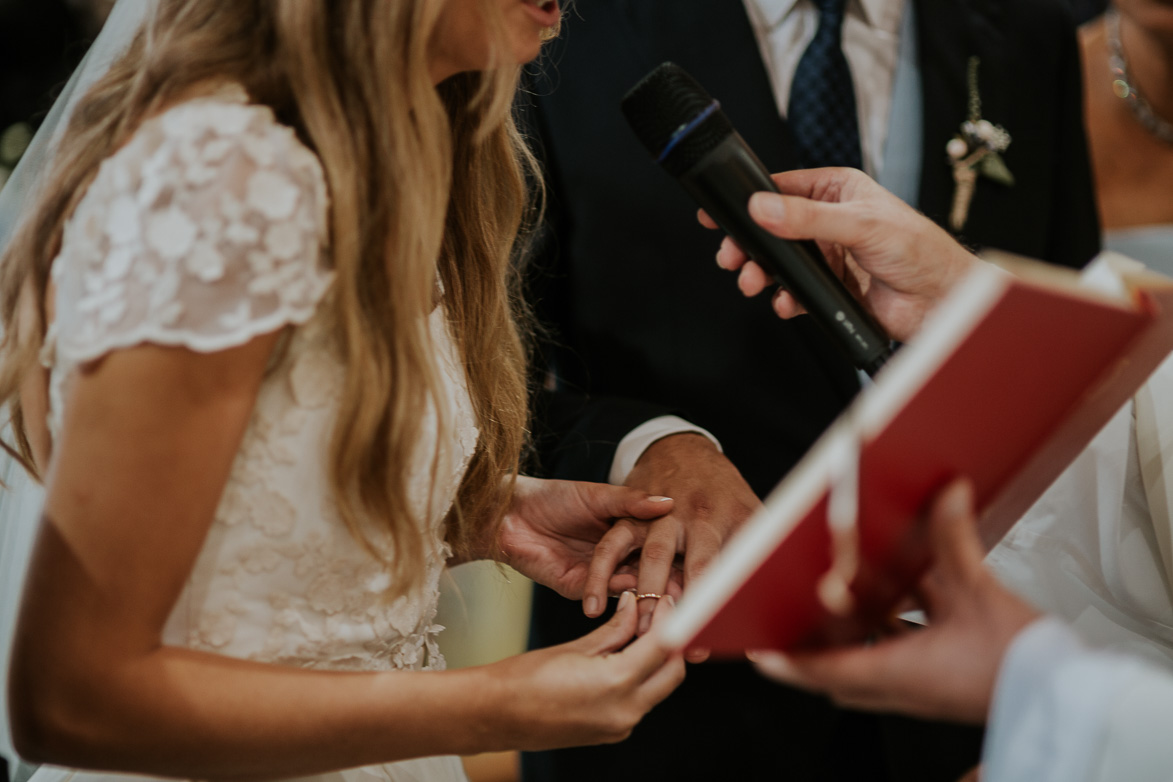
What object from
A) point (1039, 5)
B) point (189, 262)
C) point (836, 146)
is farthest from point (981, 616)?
point (1039, 5)

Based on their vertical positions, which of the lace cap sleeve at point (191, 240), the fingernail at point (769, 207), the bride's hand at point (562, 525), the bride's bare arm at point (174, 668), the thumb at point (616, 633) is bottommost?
the bride's hand at point (562, 525)

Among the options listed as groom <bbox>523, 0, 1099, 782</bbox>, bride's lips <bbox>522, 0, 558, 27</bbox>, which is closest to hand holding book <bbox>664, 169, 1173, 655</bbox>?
bride's lips <bbox>522, 0, 558, 27</bbox>

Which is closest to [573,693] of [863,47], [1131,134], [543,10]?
[543,10]

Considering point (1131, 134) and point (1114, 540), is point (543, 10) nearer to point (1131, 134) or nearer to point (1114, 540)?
point (1114, 540)

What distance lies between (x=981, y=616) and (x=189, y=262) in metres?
0.66

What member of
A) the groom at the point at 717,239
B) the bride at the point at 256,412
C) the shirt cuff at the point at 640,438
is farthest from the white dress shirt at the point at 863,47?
the bride at the point at 256,412

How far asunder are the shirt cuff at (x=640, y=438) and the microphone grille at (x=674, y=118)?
0.48 m

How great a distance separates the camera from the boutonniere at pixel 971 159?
155 centimetres

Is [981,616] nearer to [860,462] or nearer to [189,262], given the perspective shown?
[860,462]

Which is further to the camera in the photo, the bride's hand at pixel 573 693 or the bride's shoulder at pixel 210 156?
the bride's hand at pixel 573 693

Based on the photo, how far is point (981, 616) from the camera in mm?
634

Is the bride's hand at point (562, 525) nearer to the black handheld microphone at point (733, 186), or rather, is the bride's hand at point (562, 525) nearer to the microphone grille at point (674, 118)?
the black handheld microphone at point (733, 186)

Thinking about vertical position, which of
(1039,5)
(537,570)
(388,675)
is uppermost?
(1039,5)

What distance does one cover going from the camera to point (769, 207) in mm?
998
